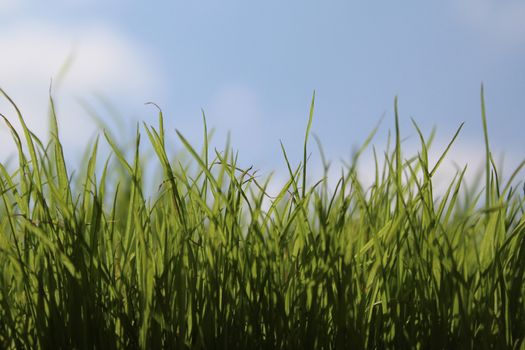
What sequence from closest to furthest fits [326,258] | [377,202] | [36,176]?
1. [326,258]
2. [36,176]
3. [377,202]

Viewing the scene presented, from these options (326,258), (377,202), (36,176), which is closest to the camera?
(326,258)

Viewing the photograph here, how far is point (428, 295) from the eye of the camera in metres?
1.46

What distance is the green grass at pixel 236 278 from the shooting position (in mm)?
1403

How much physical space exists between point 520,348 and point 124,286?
0.86 m

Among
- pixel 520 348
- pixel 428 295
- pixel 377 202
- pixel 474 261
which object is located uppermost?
pixel 377 202

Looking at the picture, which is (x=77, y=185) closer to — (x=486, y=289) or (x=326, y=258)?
(x=326, y=258)

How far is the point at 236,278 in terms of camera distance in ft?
4.95

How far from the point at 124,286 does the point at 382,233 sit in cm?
58

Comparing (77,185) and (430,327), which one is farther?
(77,185)

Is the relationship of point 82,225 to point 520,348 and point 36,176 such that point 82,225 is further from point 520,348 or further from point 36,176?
point 520,348

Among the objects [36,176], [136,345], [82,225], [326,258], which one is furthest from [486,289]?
[36,176]

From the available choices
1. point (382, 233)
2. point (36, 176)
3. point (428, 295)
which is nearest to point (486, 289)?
point (428, 295)

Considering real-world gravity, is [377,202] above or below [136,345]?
above

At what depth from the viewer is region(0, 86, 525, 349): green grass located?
1403 millimetres
